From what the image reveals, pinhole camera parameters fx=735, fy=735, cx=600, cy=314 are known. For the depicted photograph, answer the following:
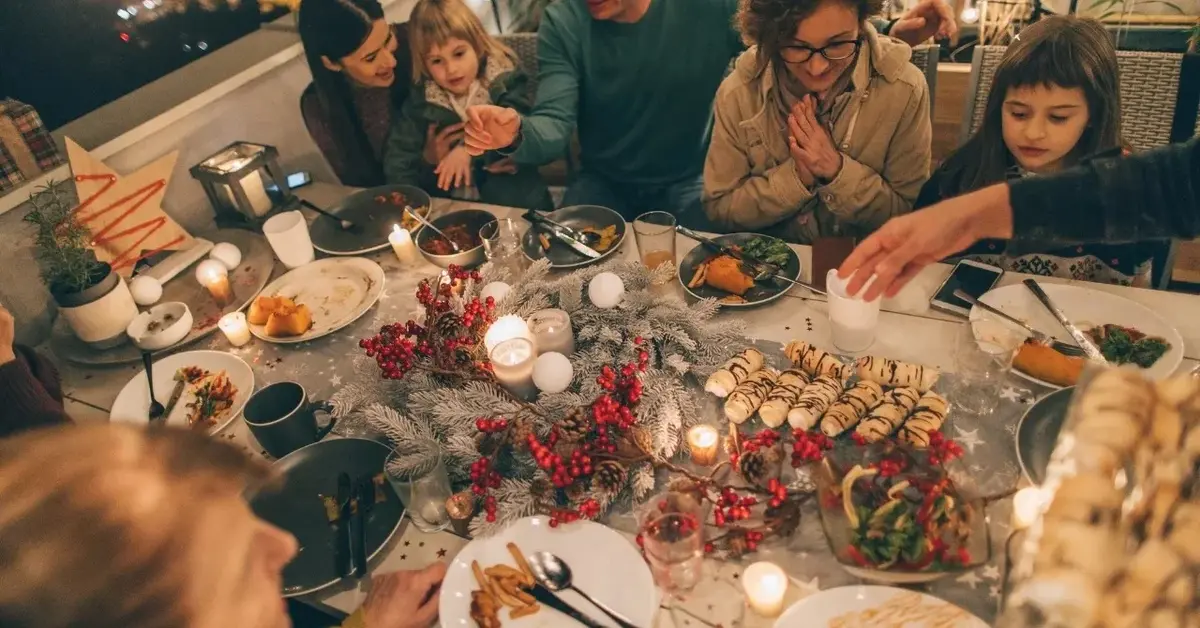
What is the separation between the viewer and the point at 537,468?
1.23 m

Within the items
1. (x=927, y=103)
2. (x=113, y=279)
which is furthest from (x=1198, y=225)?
(x=113, y=279)

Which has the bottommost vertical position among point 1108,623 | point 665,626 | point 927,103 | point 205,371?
point 665,626

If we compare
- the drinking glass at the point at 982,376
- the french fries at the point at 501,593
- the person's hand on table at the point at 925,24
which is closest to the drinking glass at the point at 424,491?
the french fries at the point at 501,593

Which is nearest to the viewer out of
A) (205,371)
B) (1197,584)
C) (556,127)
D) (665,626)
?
(1197,584)

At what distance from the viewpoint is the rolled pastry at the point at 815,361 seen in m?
1.29

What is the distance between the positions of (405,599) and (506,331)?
50 centimetres

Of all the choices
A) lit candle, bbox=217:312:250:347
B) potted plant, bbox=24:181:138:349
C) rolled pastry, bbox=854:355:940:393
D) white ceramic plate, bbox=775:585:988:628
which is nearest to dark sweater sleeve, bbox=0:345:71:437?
potted plant, bbox=24:181:138:349

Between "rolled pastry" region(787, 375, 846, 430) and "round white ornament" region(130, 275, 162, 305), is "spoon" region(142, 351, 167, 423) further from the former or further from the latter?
"rolled pastry" region(787, 375, 846, 430)

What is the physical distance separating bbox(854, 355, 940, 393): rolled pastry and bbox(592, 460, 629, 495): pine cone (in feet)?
1.51

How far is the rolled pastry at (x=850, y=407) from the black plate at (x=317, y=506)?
28.2 inches

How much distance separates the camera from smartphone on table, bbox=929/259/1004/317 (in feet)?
4.68

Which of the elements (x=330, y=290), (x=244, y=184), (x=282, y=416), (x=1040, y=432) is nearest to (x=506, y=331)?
(x=282, y=416)

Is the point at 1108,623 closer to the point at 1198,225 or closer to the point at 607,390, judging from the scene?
the point at 607,390

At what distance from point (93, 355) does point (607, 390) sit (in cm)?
128
